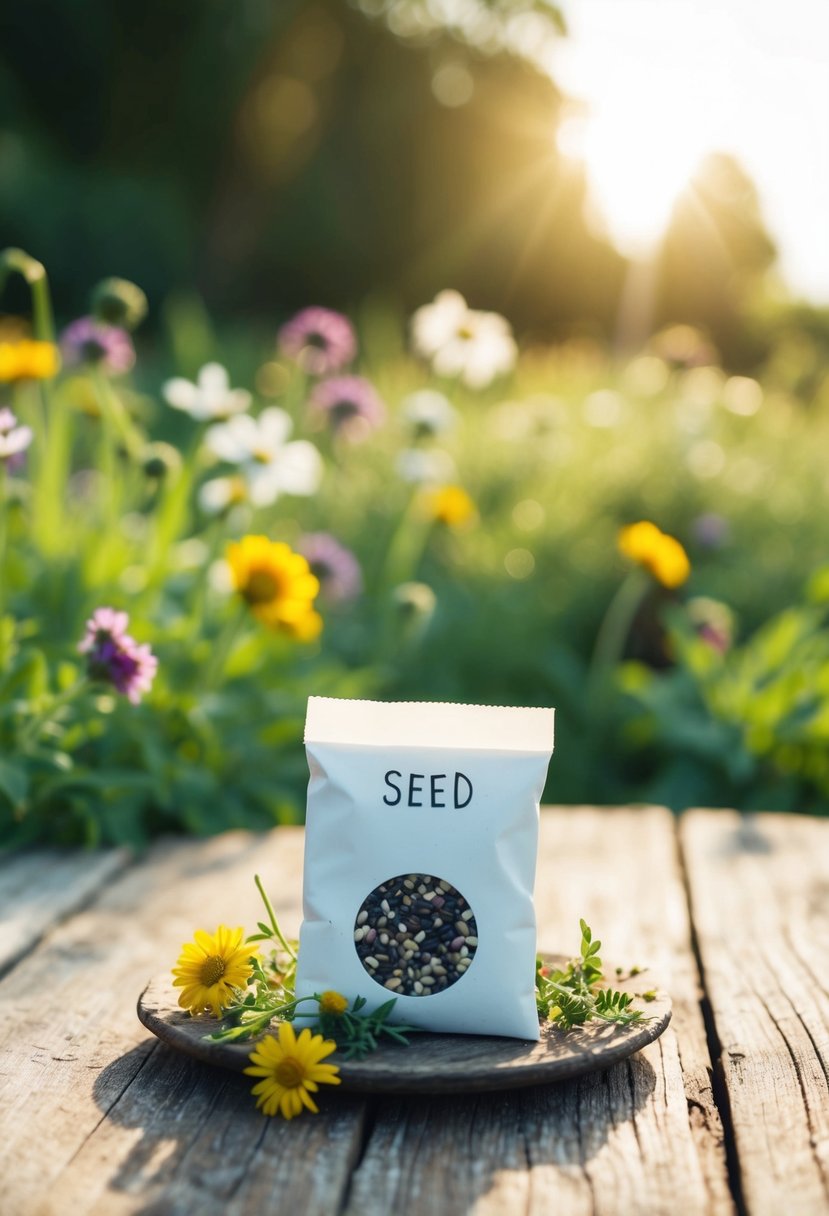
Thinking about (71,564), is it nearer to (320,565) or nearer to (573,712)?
(320,565)

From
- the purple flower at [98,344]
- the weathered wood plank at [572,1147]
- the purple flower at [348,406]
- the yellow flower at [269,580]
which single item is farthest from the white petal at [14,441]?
the purple flower at [348,406]

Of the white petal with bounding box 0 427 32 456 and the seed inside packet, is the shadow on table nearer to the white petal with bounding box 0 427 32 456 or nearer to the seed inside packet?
the seed inside packet

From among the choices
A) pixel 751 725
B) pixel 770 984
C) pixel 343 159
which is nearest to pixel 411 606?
pixel 751 725

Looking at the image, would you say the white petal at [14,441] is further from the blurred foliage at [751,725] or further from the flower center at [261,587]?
the blurred foliage at [751,725]

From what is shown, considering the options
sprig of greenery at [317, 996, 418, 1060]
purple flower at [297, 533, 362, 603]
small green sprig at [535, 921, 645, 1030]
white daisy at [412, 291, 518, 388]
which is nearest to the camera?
sprig of greenery at [317, 996, 418, 1060]

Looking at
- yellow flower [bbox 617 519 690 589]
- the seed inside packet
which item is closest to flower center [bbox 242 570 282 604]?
yellow flower [bbox 617 519 690 589]

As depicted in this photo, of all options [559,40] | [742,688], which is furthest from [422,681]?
[559,40]
